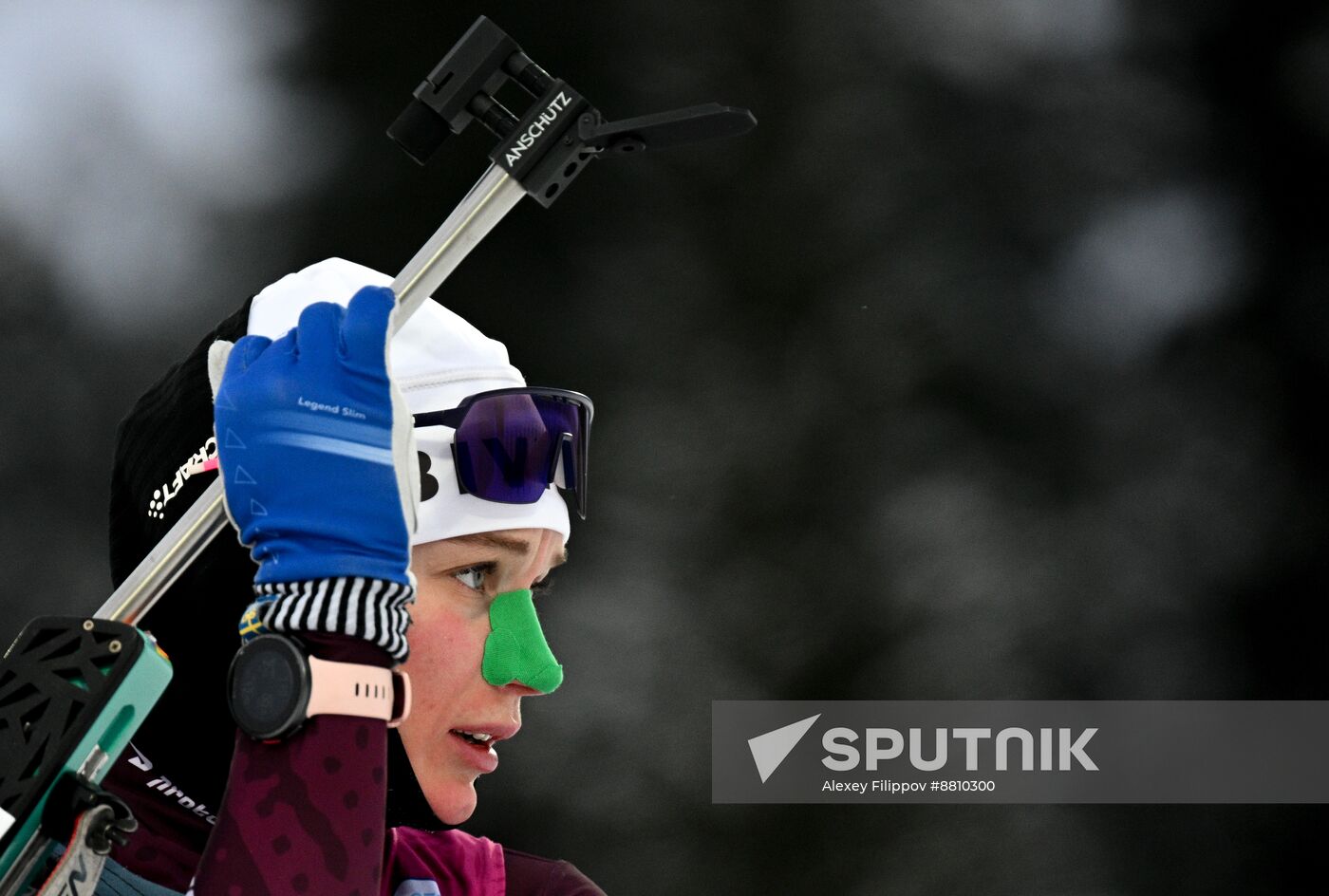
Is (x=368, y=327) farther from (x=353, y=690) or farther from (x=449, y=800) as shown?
(x=449, y=800)

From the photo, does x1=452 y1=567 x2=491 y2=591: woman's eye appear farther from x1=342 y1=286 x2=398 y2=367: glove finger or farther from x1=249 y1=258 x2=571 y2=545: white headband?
x1=342 y1=286 x2=398 y2=367: glove finger

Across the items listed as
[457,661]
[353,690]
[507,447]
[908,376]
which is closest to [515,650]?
[457,661]

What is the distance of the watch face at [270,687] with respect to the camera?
911 millimetres

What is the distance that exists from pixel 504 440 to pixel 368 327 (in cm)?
30

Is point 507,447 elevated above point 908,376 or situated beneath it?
situated beneath

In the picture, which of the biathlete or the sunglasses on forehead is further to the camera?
the sunglasses on forehead

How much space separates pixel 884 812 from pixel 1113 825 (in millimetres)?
336

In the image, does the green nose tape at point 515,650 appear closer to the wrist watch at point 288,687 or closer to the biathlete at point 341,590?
the biathlete at point 341,590

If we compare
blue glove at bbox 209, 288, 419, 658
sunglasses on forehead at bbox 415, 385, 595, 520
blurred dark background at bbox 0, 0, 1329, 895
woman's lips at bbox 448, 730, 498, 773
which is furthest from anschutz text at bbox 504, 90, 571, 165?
blurred dark background at bbox 0, 0, 1329, 895

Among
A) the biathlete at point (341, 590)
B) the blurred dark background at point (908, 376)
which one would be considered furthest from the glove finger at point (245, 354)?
the blurred dark background at point (908, 376)

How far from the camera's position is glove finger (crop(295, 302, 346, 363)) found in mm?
953

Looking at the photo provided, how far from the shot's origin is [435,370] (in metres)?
1.26

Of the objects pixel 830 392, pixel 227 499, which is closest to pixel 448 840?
pixel 227 499

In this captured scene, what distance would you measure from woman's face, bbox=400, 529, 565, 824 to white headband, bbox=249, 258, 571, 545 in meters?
0.02
